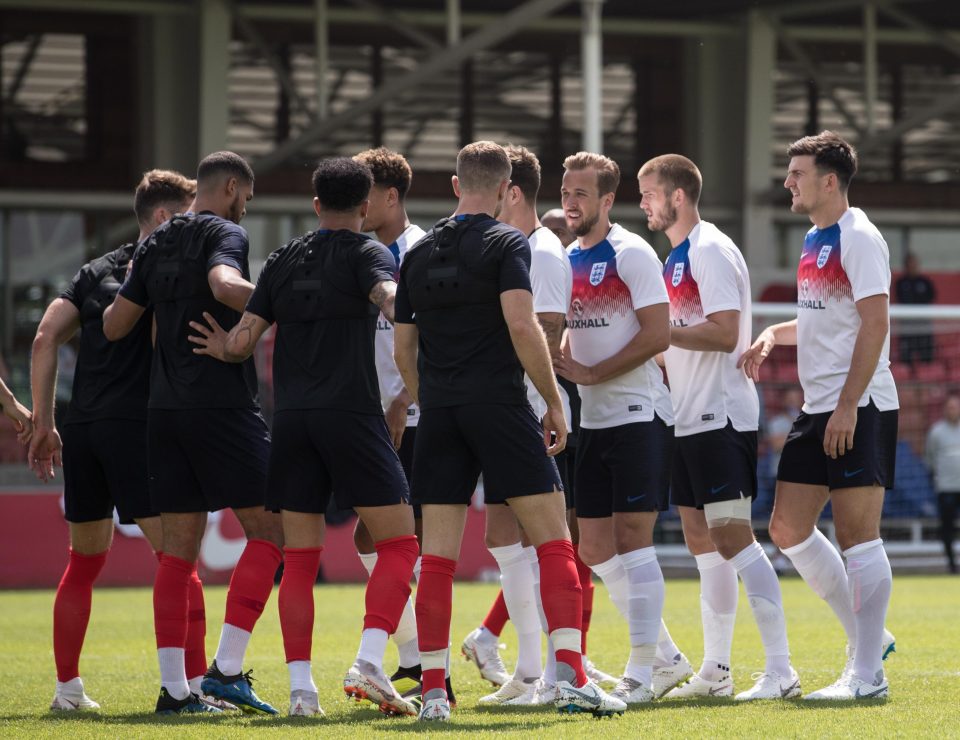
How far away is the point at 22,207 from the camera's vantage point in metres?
22.2

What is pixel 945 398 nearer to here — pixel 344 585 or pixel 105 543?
pixel 344 585

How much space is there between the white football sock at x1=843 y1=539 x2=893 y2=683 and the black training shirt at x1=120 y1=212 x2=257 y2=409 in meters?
2.58

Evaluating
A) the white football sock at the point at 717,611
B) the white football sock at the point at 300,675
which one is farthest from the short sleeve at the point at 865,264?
the white football sock at the point at 300,675

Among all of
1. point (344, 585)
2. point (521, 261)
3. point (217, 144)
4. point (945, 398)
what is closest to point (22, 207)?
point (217, 144)

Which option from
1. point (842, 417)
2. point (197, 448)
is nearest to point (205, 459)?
point (197, 448)

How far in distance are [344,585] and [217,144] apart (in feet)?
26.1

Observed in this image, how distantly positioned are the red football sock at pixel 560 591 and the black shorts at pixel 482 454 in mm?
238

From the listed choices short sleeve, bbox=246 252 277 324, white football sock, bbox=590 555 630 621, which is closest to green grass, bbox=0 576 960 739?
white football sock, bbox=590 555 630 621

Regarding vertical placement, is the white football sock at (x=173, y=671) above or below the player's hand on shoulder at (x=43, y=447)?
below

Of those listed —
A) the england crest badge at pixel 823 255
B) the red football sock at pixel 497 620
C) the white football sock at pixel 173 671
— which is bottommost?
the red football sock at pixel 497 620

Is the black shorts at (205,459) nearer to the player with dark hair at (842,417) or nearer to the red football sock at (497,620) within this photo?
the red football sock at (497,620)

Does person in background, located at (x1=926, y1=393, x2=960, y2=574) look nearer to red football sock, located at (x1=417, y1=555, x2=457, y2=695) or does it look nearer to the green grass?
the green grass

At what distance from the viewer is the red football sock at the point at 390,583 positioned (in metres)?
6.02

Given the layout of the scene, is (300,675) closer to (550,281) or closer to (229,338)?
(229,338)
